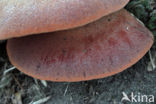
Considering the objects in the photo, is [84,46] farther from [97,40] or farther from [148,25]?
[148,25]

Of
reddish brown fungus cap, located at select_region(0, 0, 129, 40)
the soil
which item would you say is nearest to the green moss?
the soil

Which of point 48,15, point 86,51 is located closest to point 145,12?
point 86,51

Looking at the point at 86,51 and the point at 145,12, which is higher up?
the point at 145,12

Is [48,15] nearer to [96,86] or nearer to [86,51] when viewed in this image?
[86,51]

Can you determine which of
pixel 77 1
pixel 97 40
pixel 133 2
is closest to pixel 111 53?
pixel 97 40

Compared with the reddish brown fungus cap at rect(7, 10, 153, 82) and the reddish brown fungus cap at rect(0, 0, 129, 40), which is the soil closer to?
the reddish brown fungus cap at rect(7, 10, 153, 82)
